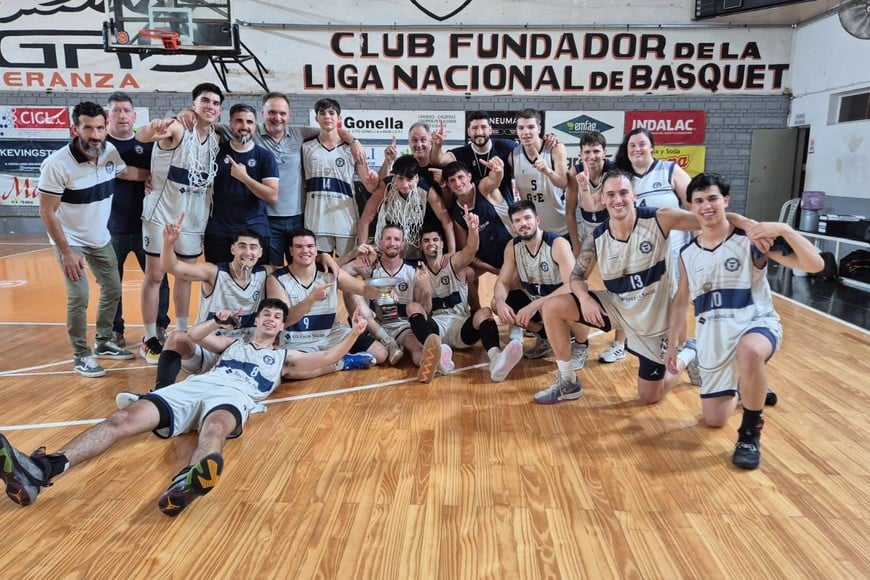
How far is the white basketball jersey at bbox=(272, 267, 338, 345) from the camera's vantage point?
12.4 feet

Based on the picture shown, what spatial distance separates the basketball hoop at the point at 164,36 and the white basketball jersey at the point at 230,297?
6319 mm

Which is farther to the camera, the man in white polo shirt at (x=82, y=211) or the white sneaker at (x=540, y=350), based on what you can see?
the white sneaker at (x=540, y=350)

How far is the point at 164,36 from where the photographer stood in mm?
8492

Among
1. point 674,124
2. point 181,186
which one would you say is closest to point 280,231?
point 181,186

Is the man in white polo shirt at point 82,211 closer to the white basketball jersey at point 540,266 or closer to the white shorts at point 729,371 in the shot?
the white basketball jersey at point 540,266

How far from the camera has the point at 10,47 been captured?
10.4m

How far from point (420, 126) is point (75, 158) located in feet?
7.67

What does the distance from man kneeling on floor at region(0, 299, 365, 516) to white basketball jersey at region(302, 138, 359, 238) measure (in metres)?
1.13

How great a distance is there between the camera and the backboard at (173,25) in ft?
27.9

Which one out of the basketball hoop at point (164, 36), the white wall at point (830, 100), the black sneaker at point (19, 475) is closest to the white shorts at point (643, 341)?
the black sneaker at point (19, 475)

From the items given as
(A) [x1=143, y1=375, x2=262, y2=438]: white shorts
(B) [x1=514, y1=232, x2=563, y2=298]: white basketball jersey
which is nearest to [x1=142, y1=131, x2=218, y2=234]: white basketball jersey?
(A) [x1=143, y1=375, x2=262, y2=438]: white shorts

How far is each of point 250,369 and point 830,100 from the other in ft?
32.5

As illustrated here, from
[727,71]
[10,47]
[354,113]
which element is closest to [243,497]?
[354,113]

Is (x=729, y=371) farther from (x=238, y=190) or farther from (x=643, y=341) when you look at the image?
(x=238, y=190)
